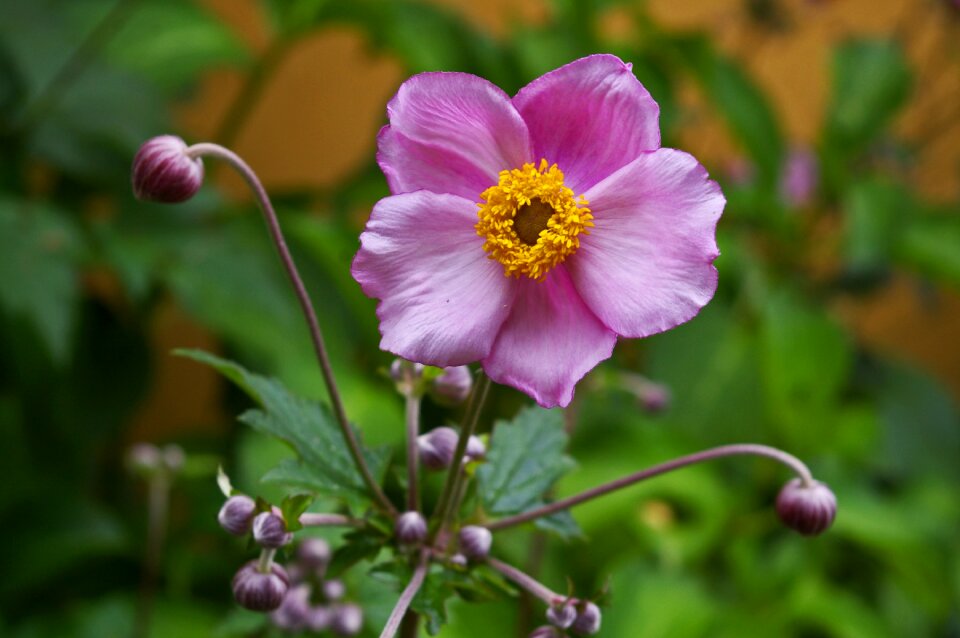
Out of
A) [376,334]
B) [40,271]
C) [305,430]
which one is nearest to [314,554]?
[305,430]

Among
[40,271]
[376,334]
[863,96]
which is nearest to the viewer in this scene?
[40,271]

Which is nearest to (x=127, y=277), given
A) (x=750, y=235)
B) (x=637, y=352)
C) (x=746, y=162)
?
(x=637, y=352)

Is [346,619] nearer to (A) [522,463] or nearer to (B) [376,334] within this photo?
(A) [522,463]

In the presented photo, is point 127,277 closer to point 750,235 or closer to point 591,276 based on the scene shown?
point 591,276

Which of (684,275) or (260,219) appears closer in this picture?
(684,275)

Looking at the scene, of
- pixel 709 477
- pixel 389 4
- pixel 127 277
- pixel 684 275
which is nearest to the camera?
pixel 684 275

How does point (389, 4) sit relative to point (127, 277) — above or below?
above
